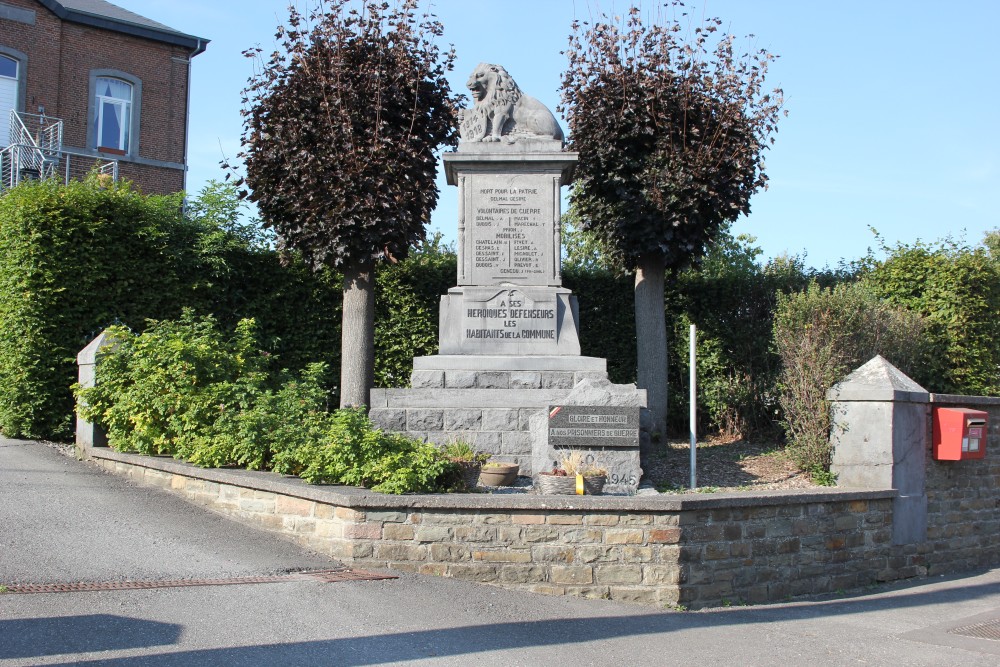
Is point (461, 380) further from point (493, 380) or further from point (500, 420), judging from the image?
point (500, 420)

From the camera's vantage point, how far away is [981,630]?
718cm

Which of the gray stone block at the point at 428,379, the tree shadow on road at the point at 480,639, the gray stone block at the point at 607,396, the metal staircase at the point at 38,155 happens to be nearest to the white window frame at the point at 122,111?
the metal staircase at the point at 38,155

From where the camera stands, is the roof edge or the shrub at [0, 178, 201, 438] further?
the roof edge

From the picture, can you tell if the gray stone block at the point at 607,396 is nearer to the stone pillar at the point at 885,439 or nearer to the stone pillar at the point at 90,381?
the stone pillar at the point at 885,439

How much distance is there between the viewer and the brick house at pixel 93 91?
21.7 m

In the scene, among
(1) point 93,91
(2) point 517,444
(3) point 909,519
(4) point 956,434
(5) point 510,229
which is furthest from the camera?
(1) point 93,91

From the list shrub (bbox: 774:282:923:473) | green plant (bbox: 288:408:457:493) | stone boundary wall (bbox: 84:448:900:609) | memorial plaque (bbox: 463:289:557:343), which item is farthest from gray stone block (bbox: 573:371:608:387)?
stone boundary wall (bbox: 84:448:900:609)

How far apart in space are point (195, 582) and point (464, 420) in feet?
13.1

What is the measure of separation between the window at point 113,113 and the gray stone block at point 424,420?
54.0 feet

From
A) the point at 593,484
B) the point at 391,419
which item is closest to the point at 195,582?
the point at 593,484

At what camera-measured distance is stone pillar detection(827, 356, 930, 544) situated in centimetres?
923

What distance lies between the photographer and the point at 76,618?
5.62 meters

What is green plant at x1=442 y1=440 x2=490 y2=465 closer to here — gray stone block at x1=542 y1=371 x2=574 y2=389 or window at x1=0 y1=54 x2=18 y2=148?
gray stone block at x1=542 y1=371 x2=574 y2=389

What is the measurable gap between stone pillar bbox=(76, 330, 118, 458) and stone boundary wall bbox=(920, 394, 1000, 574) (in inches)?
355
